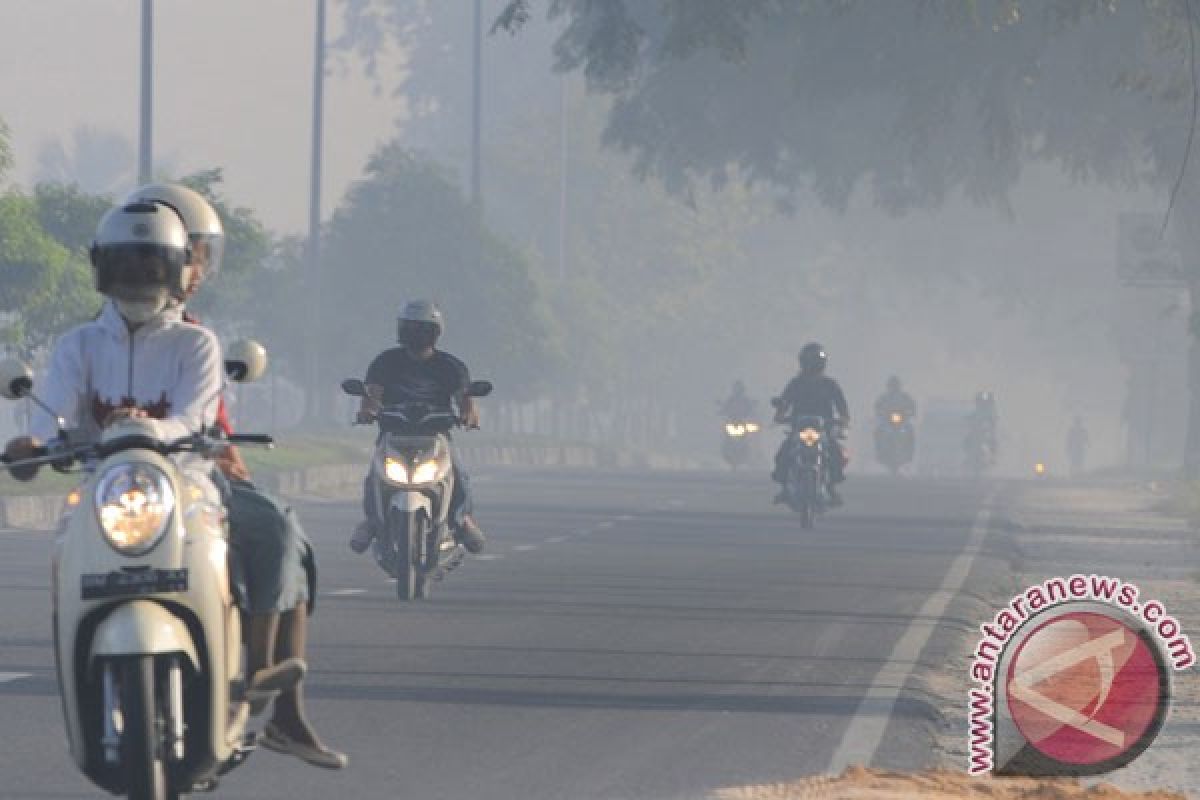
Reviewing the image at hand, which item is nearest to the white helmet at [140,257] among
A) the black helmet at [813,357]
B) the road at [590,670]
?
the road at [590,670]

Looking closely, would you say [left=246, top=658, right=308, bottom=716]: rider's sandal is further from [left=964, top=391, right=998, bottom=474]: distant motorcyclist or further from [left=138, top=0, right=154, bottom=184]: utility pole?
[left=964, top=391, right=998, bottom=474]: distant motorcyclist

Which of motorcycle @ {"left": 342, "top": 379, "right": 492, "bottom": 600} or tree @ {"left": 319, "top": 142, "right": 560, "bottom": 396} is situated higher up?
tree @ {"left": 319, "top": 142, "right": 560, "bottom": 396}

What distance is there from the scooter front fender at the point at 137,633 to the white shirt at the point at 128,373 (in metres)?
0.85

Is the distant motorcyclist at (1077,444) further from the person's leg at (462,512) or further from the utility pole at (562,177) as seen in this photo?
the person's leg at (462,512)

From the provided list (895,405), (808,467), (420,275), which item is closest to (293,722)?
(808,467)

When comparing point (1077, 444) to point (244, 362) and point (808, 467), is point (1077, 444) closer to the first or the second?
point (808, 467)

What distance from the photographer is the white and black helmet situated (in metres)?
9.56

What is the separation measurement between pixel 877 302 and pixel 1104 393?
19.2 metres

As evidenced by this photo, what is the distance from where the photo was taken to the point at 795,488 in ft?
119

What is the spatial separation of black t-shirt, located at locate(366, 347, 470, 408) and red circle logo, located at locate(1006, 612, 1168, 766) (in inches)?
191

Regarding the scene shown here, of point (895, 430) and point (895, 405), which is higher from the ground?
point (895, 405)

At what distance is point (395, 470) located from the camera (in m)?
20.8

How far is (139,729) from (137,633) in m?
0.25

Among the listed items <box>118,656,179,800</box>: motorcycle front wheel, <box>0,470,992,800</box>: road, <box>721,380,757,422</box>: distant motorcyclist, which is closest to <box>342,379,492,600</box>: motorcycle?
<box>0,470,992,800</box>: road
